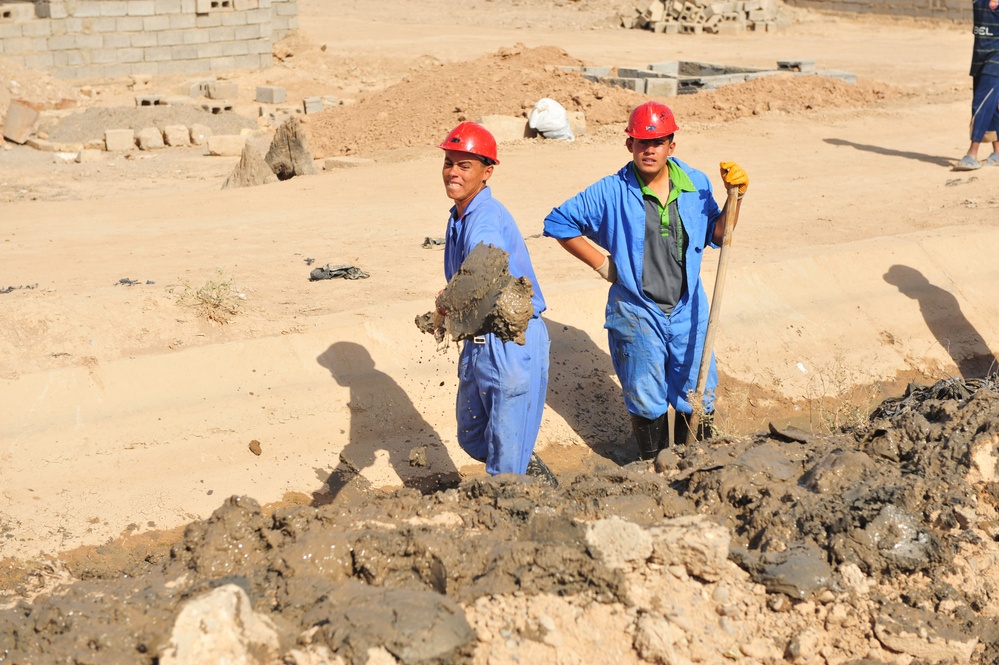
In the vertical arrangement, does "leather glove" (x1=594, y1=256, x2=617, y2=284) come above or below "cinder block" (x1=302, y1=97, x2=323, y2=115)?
above

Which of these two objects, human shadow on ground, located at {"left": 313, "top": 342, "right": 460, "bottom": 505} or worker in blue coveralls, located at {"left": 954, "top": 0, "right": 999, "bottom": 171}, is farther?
worker in blue coveralls, located at {"left": 954, "top": 0, "right": 999, "bottom": 171}

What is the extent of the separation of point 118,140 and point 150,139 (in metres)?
0.44

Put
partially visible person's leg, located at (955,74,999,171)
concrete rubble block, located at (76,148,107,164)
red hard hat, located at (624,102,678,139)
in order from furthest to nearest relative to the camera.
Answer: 1. concrete rubble block, located at (76,148,107,164)
2. partially visible person's leg, located at (955,74,999,171)
3. red hard hat, located at (624,102,678,139)

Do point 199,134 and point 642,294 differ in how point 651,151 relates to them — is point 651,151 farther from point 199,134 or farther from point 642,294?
point 199,134

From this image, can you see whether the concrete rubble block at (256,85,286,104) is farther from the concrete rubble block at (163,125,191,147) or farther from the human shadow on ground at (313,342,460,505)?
the human shadow on ground at (313,342,460,505)

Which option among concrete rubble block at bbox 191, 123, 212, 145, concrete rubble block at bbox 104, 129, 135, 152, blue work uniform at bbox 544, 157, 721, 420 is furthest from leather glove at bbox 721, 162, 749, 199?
concrete rubble block at bbox 104, 129, 135, 152

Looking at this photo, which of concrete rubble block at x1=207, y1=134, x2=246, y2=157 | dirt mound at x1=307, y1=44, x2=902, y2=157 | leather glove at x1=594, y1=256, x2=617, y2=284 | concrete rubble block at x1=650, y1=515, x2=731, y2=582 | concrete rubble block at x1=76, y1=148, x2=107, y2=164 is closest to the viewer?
concrete rubble block at x1=650, y1=515, x2=731, y2=582

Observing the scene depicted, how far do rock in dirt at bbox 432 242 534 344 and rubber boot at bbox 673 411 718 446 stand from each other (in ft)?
5.35

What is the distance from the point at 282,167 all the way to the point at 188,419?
6107 mm

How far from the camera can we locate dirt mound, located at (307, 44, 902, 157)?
43.9ft

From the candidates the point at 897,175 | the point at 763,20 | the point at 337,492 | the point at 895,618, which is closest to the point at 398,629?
the point at 895,618

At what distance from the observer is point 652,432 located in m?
5.76

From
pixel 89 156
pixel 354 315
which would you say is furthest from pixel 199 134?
pixel 354 315

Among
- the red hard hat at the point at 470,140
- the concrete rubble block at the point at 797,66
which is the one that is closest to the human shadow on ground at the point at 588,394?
the red hard hat at the point at 470,140
